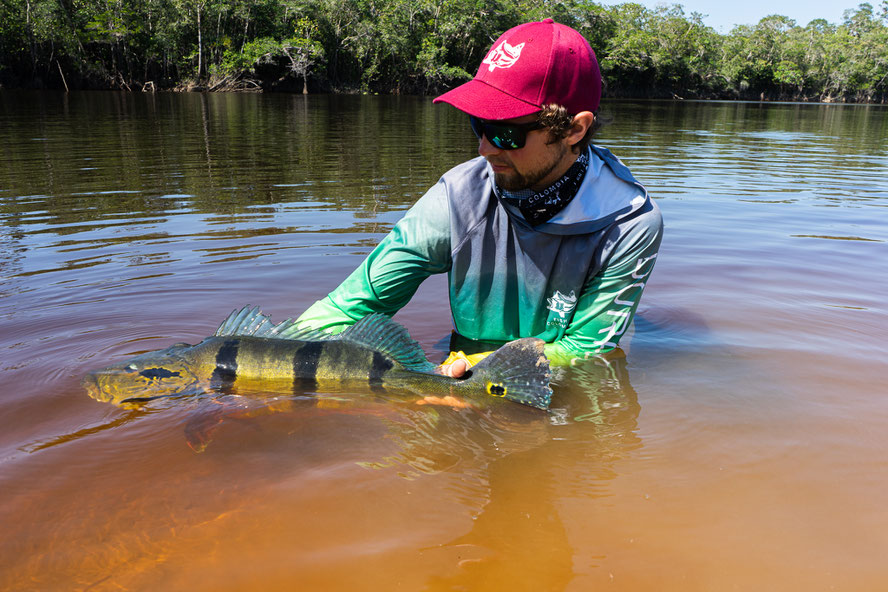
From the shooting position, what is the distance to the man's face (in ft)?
9.55

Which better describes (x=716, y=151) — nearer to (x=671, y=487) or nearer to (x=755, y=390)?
(x=755, y=390)

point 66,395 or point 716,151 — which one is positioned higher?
point 716,151

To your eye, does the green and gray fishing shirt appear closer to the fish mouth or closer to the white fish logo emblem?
the white fish logo emblem

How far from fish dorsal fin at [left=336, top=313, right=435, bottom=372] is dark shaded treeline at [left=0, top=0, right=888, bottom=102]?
51.4m

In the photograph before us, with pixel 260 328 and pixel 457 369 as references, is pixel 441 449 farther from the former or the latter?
pixel 260 328

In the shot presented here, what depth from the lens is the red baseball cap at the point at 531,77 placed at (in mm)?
2738

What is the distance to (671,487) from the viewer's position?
2.62 metres

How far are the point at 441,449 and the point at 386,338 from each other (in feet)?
1.92

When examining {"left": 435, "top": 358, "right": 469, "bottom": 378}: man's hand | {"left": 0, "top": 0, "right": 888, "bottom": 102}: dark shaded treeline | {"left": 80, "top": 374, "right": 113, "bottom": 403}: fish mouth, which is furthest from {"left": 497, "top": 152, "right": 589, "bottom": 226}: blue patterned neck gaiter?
{"left": 0, "top": 0, "right": 888, "bottom": 102}: dark shaded treeline

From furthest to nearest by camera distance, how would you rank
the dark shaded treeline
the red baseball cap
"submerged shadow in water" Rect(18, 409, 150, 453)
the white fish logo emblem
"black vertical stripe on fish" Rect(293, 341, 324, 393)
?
the dark shaded treeline, the white fish logo emblem, "black vertical stripe on fish" Rect(293, 341, 324, 393), "submerged shadow in water" Rect(18, 409, 150, 453), the red baseball cap

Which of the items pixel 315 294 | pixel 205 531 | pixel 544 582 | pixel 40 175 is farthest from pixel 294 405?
pixel 40 175

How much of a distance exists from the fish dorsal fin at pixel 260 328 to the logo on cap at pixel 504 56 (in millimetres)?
1518

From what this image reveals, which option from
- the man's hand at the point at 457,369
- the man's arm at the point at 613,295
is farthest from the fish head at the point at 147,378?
the man's arm at the point at 613,295

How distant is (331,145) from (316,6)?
45.9 m
